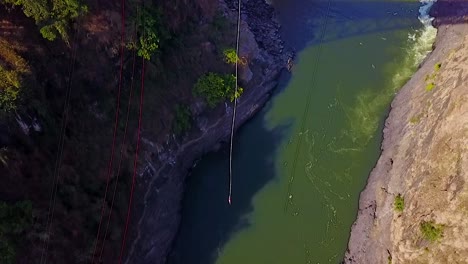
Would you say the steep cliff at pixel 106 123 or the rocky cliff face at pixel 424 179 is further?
the rocky cliff face at pixel 424 179

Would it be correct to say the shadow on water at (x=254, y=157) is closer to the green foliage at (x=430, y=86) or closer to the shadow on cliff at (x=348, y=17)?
the shadow on cliff at (x=348, y=17)

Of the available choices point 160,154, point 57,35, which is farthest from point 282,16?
point 57,35

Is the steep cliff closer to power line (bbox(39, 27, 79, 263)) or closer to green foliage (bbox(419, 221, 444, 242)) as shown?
power line (bbox(39, 27, 79, 263))

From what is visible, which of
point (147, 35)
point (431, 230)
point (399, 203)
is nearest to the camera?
point (431, 230)

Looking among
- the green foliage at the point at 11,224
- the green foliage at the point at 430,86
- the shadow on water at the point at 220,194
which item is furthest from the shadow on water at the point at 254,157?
the green foliage at the point at 11,224

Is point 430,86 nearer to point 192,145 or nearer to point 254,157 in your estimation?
point 254,157

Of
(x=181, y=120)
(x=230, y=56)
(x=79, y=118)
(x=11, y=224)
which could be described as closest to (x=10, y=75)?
(x=79, y=118)
